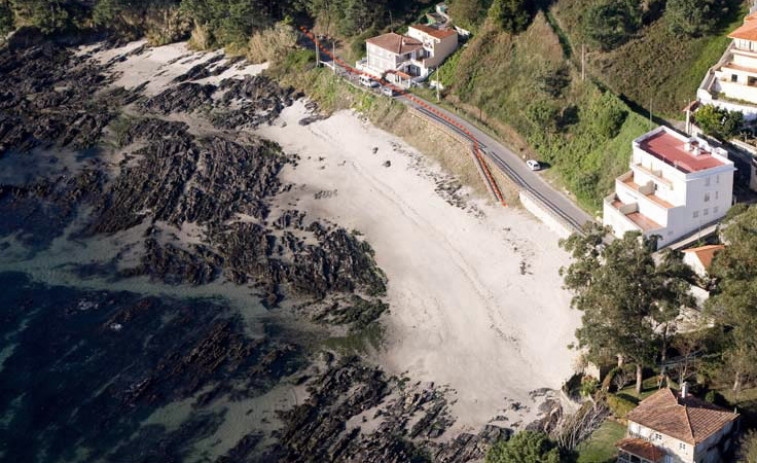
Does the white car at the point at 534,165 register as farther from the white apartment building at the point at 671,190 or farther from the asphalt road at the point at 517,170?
the white apartment building at the point at 671,190

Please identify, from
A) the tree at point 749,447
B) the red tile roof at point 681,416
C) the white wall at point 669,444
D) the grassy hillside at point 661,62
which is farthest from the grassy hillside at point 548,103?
the tree at point 749,447

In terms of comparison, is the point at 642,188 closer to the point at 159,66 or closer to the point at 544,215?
the point at 544,215

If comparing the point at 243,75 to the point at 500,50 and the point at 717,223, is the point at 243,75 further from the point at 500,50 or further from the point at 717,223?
the point at 717,223

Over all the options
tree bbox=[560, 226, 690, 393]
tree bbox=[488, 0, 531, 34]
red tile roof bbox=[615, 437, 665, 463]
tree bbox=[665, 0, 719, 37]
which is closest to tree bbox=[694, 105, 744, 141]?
tree bbox=[665, 0, 719, 37]

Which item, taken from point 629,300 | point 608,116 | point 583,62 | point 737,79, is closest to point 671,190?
point 608,116

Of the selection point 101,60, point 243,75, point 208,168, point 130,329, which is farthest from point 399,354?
point 101,60
